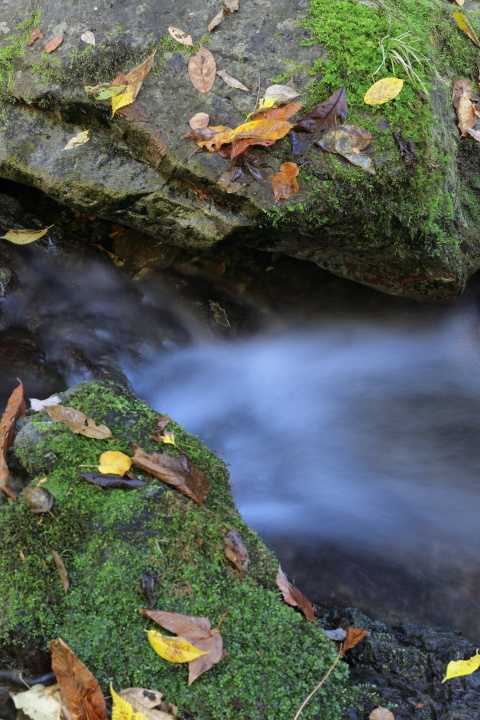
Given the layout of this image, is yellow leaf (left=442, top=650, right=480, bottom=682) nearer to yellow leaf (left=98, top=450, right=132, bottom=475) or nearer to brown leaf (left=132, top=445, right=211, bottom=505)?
brown leaf (left=132, top=445, right=211, bottom=505)

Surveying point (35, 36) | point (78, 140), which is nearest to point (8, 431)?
point (78, 140)

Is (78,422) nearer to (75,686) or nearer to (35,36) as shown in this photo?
(75,686)

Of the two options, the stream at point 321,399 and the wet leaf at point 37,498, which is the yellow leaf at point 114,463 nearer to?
the wet leaf at point 37,498

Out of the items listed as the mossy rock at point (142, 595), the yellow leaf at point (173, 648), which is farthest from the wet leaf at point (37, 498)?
the yellow leaf at point (173, 648)

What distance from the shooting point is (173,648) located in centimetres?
211

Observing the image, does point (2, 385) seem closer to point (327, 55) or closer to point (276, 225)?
point (276, 225)

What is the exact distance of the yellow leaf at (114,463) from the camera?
102 inches

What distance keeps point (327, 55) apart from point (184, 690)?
3495 millimetres

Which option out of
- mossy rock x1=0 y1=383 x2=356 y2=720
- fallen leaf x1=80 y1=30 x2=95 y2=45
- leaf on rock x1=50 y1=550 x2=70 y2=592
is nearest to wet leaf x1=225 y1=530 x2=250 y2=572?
mossy rock x1=0 y1=383 x2=356 y2=720

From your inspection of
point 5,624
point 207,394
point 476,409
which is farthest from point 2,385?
point 476,409

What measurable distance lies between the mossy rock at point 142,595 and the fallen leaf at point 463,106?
3.27 m

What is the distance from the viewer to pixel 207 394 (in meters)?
4.36

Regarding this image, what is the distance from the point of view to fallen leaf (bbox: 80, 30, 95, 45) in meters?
3.63

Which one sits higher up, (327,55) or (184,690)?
(327,55)
